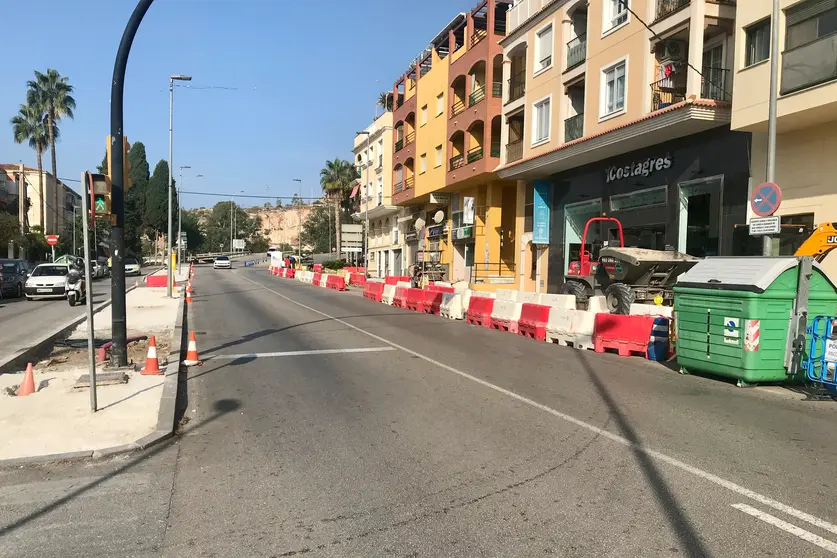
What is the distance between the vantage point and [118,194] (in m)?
9.03

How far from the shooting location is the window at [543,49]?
81.4ft

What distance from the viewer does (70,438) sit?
19.3 ft

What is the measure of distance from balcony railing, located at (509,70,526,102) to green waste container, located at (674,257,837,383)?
67.1ft

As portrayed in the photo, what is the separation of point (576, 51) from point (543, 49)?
272cm

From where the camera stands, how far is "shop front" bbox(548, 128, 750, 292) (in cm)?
1652

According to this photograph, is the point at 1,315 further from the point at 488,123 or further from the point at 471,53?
the point at 471,53

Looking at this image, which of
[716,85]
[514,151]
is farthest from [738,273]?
[514,151]

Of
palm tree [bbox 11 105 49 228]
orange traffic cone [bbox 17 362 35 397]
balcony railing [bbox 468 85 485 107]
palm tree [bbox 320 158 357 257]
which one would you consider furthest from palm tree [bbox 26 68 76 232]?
orange traffic cone [bbox 17 362 35 397]

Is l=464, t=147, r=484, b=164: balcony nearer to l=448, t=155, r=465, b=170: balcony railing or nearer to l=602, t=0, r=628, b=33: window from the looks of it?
l=448, t=155, r=465, b=170: balcony railing

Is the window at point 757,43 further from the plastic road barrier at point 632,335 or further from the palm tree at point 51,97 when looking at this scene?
the palm tree at point 51,97

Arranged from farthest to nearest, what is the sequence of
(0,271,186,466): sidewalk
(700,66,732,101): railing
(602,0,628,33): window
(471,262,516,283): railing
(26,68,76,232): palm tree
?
1. (26,68,76,232): palm tree
2. (471,262,516,283): railing
3. (602,0,628,33): window
4. (700,66,732,101): railing
5. (0,271,186,466): sidewalk

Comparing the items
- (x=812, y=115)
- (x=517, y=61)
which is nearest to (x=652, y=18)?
(x=812, y=115)

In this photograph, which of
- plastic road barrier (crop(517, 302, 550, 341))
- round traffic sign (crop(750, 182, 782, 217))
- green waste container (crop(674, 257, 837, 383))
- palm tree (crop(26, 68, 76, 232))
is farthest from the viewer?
palm tree (crop(26, 68, 76, 232))

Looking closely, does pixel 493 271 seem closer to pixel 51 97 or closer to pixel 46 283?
pixel 46 283
